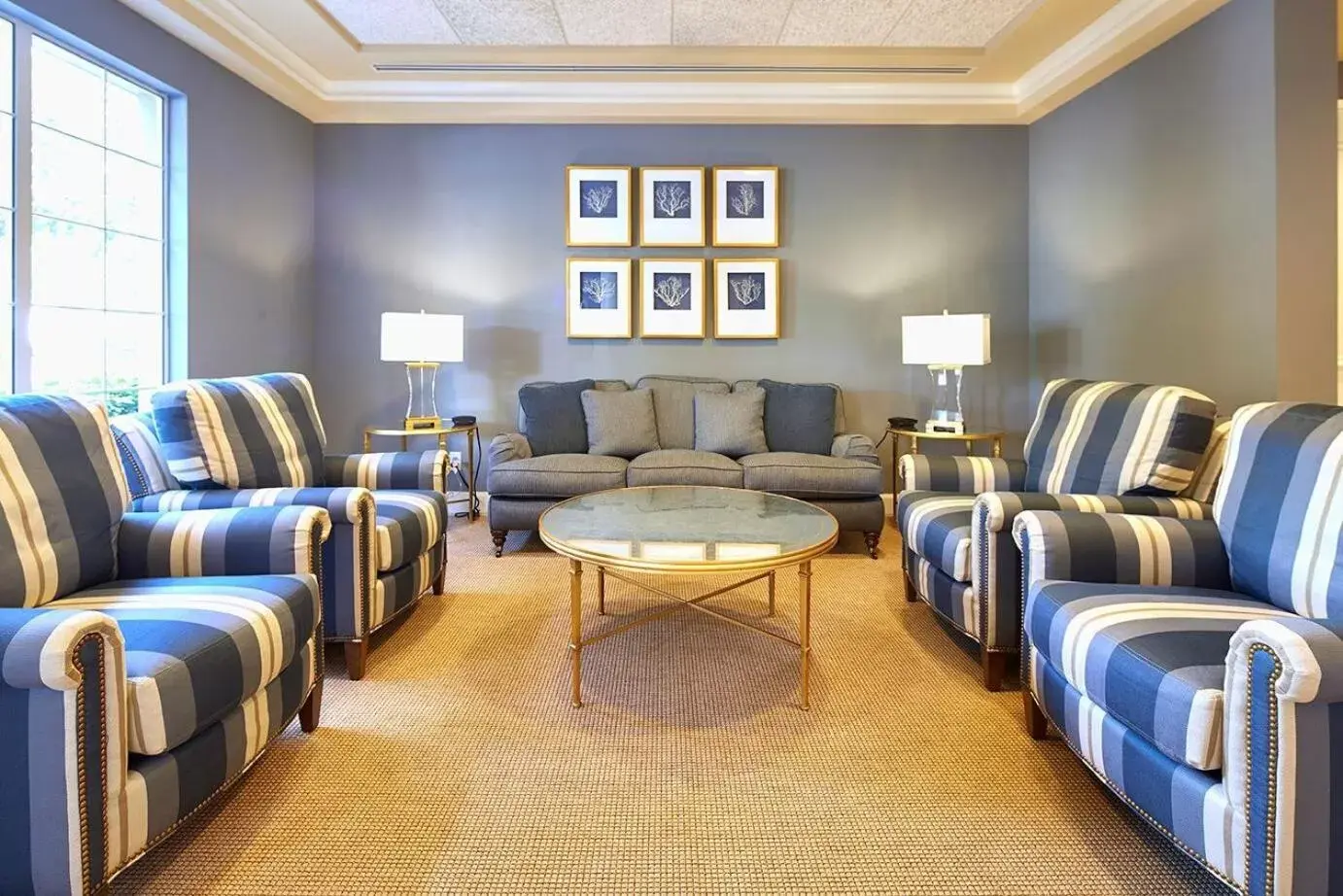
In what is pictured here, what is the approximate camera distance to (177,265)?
3.70 meters

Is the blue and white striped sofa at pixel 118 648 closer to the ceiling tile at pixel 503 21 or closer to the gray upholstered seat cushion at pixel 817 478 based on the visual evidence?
the gray upholstered seat cushion at pixel 817 478

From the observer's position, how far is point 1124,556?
199cm

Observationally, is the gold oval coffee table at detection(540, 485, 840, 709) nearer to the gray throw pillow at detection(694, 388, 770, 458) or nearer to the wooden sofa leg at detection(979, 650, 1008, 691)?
the wooden sofa leg at detection(979, 650, 1008, 691)

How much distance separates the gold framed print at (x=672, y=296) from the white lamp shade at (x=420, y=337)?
1.27 metres

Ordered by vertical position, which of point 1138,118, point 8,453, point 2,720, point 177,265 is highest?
point 1138,118

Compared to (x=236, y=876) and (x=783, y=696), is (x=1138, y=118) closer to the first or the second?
(x=783, y=696)

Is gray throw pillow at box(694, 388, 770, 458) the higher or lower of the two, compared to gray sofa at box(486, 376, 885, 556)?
higher

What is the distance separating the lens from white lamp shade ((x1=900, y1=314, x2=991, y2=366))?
4094 mm

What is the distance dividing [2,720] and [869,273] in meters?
4.71

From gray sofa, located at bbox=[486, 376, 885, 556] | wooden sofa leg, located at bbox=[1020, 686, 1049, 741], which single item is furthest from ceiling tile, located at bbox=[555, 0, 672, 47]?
wooden sofa leg, located at bbox=[1020, 686, 1049, 741]

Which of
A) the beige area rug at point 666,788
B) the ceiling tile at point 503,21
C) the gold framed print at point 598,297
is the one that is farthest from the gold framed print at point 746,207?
the beige area rug at point 666,788

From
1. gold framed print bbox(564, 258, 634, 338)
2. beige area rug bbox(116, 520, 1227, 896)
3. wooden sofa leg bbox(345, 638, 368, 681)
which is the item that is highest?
gold framed print bbox(564, 258, 634, 338)

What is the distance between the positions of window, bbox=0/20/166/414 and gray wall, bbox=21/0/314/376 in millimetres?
143

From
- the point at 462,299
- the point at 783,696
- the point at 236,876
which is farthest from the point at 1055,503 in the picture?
the point at 462,299
